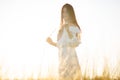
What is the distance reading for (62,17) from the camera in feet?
14.8

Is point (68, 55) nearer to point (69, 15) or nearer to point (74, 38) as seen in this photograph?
point (74, 38)

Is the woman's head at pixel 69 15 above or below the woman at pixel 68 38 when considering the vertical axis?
above

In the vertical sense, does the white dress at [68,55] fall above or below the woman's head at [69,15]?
below

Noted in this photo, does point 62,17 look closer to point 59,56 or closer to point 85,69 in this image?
point 59,56

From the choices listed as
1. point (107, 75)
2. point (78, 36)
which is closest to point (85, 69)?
point (107, 75)

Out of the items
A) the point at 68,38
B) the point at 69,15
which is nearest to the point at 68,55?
the point at 68,38

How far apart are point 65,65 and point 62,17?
69cm

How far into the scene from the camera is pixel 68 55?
4.38m

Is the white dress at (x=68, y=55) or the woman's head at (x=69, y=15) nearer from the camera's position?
the white dress at (x=68, y=55)

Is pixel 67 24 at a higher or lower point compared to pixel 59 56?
higher

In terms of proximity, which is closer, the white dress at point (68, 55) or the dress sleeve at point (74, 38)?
the white dress at point (68, 55)

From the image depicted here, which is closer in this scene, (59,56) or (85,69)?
(85,69)

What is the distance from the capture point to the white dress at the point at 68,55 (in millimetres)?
4324

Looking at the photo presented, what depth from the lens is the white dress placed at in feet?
14.2
